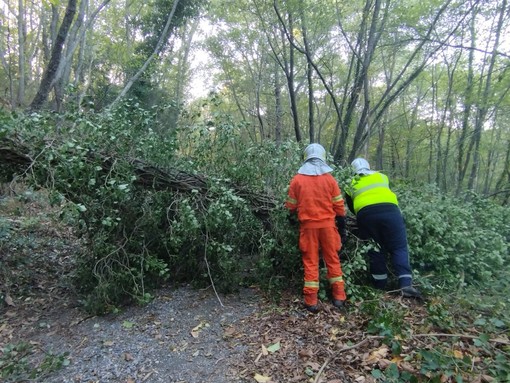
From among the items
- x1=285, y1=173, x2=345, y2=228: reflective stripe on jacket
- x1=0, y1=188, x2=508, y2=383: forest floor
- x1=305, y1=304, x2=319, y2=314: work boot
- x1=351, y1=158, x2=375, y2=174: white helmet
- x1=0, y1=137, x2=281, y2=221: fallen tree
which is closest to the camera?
x1=0, y1=188, x2=508, y2=383: forest floor

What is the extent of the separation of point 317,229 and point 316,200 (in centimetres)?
33

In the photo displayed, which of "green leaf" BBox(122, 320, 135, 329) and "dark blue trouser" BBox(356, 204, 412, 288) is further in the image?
"dark blue trouser" BBox(356, 204, 412, 288)

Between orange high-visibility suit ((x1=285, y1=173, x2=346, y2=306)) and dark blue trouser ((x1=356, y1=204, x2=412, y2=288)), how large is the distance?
529mm

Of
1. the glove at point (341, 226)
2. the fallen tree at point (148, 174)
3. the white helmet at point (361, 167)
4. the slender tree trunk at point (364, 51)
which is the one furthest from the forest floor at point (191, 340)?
the slender tree trunk at point (364, 51)

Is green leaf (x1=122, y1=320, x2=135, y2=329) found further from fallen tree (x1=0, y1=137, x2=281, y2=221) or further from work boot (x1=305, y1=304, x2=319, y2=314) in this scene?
work boot (x1=305, y1=304, x2=319, y2=314)

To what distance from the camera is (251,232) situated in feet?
14.4

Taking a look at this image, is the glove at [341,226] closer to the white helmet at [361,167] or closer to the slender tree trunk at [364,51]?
→ the white helmet at [361,167]

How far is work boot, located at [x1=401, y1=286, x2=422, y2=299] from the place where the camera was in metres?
3.88

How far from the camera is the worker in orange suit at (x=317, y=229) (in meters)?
3.71

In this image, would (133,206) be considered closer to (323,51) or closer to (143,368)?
(143,368)

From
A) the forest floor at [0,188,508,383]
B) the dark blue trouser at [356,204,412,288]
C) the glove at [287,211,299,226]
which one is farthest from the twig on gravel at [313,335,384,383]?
the glove at [287,211,299,226]

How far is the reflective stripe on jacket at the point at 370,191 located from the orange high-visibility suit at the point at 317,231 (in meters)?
0.53

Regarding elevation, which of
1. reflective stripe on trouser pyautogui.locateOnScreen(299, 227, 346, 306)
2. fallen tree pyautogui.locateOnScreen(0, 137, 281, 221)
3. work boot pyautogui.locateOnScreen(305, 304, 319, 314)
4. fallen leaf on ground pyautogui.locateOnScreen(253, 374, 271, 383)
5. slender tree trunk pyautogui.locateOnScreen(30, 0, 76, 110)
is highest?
slender tree trunk pyautogui.locateOnScreen(30, 0, 76, 110)

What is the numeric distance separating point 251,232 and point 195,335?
150cm
